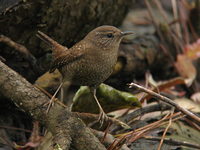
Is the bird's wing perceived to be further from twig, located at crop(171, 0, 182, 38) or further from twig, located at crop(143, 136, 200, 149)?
twig, located at crop(171, 0, 182, 38)

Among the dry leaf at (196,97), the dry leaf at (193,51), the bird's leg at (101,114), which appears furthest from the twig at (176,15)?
the bird's leg at (101,114)

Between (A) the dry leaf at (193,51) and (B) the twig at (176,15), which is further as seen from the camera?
(B) the twig at (176,15)

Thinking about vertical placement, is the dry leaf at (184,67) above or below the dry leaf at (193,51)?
below

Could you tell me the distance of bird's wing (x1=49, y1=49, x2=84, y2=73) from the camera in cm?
315

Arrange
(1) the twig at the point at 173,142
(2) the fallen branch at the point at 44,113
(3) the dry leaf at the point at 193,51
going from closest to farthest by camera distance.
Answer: (2) the fallen branch at the point at 44,113
(1) the twig at the point at 173,142
(3) the dry leaf at the point at 193,51

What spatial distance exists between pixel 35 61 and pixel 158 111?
115 centimetres

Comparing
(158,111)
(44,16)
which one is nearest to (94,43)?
(44,16)

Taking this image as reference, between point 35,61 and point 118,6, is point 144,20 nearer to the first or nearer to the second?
point 118,6

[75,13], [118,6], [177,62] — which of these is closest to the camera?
[75,13]

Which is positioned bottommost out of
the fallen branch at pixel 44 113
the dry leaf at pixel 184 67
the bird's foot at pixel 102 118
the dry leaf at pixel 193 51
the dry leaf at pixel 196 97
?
the dry leaf at pixel 196 97

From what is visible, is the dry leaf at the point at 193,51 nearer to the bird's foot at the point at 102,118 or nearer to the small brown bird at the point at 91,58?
the small brown bird at the point at 91,58

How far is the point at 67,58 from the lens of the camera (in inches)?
127

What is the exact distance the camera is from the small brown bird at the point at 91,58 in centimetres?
310

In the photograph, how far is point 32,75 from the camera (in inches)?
144
